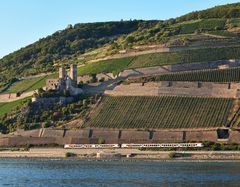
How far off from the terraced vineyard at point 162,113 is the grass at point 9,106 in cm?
2088

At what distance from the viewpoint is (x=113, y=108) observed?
125438mm

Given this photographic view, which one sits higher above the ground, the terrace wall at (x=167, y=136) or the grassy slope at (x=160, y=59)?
the grassy slope at (x=160, y=59)

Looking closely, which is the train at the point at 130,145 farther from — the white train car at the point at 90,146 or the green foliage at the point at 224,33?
the green foliage at the point at 224,33

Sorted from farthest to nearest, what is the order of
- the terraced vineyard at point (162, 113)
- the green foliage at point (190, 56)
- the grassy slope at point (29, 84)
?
the grassy slope at point (29, 84) → the green foliage at point (190, 56) → the terraced vineyard at point (162, 113)

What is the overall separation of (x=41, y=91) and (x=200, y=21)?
4552 cm

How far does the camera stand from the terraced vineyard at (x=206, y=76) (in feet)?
422

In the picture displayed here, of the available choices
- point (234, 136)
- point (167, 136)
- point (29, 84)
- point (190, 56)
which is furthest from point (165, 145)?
point (29, 84)

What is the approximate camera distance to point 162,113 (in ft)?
392

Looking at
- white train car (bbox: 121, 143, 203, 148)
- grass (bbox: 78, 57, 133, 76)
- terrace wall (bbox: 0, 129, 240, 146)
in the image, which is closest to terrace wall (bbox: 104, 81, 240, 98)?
terrace wall (bbox: 0, 129, 240, 146)

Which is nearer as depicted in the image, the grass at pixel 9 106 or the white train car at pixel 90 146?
the white train car at pixel 90 146

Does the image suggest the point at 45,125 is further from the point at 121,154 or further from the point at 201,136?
the point at 201,136

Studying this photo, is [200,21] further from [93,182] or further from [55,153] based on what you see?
[93,182]

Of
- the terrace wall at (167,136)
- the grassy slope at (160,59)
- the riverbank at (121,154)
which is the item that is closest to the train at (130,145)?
the riverbank at (121,154)

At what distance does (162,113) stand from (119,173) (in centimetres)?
3687
